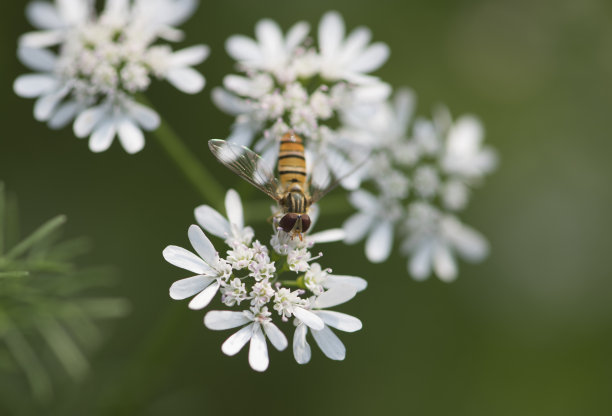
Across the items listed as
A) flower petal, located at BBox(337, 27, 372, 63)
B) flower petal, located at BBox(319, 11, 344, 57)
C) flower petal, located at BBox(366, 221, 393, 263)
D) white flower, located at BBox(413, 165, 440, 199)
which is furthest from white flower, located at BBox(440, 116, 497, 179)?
flower petal, located at BBox(319, 11, 344, 57)

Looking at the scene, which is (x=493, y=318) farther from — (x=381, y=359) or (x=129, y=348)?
(x=129, y=348)

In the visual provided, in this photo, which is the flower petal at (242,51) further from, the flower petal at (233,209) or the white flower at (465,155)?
the white flower at (465,155)

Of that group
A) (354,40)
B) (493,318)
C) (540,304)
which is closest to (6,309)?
(354,40)

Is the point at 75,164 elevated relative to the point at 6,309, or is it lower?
elevated

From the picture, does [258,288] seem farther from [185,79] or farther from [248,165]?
[185,79]

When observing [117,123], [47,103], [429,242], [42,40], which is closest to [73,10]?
[42,40]
